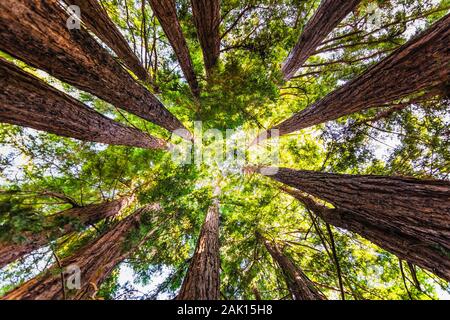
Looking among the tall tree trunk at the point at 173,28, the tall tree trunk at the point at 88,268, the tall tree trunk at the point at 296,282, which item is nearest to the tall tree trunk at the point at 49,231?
the tall tree trunk at the point at 88,268

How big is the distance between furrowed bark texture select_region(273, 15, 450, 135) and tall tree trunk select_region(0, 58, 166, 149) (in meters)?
4.69

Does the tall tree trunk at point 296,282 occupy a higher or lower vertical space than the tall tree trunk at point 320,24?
lower

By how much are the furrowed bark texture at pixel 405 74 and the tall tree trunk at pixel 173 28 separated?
370 cm

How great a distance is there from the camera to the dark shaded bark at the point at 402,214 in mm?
2107

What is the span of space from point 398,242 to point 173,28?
5567mm

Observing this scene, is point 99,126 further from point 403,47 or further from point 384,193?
point 403,47

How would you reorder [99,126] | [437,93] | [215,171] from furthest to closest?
[215,171]
[99,126]
[437,93]

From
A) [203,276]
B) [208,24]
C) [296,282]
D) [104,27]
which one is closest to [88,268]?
[203,276]

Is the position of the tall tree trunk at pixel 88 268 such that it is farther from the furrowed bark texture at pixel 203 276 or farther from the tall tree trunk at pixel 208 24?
the tall tree trunk at pixel 208 24

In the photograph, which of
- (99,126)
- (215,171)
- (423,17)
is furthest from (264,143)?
(99,126)

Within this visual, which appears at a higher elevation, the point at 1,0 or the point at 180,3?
the point at 180,3
